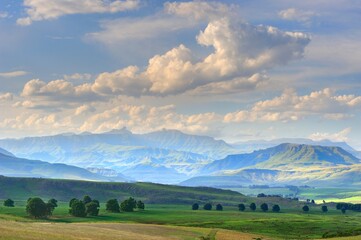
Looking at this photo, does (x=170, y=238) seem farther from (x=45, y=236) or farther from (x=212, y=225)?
(x=212, y=225)

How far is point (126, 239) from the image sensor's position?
289 feet

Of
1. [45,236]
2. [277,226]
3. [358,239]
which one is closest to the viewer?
[45,236]

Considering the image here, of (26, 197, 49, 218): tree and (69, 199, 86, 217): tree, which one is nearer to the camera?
(26, 197, 49, 218): tree

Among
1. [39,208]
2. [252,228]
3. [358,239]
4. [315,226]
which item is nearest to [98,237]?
[358,239]

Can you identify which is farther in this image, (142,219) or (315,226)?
(142,219)

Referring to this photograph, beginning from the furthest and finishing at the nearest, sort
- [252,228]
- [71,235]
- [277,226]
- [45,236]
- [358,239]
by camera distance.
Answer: [277,226], [252,228], [358,239], [71,235], [45,236]

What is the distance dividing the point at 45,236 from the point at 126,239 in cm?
1528

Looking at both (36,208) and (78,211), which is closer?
(36,208)

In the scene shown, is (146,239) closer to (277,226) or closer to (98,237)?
(98,237)

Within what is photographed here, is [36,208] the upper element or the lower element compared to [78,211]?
upper

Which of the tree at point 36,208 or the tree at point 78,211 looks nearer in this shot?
the tree at point 36,208

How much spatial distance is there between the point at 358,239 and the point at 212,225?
3101 inches

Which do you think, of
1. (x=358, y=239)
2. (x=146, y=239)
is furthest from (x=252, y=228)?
(x=146, y=239)

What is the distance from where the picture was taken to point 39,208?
181 metres
